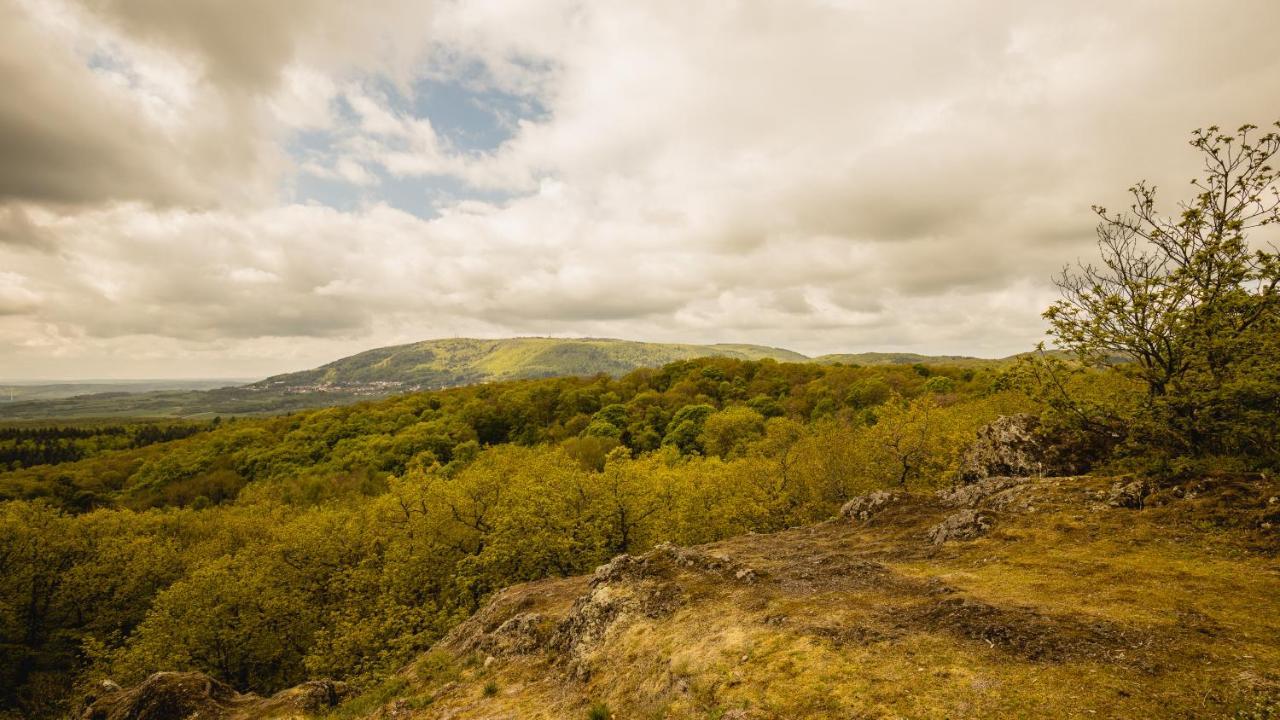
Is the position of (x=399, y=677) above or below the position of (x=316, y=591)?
above

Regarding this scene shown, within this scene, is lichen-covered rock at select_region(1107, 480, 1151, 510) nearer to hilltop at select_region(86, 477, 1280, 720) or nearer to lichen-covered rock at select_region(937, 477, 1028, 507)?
hilltop at select_region(86, 477, 1280, 720)

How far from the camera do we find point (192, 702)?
73.5 feet

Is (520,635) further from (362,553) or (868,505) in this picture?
(362,553)

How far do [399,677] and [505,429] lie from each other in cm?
11442

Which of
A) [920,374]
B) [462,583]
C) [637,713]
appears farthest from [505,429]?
[637,713]

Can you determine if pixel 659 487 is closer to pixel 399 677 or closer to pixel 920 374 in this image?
pixel 399 677

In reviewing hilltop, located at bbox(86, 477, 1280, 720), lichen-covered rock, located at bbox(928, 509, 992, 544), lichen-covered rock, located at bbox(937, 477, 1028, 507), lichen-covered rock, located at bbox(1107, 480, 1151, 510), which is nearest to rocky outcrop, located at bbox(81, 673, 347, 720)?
hilltop, located at bbox(86, 477, 1280, 720)

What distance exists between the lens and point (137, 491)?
101m

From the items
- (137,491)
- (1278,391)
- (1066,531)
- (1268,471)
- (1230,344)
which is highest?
(1230,344)

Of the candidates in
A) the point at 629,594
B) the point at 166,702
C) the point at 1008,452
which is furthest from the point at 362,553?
the point at 1008,452

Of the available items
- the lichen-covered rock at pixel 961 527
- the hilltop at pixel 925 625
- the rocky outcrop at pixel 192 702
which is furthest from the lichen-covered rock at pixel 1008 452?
the rocky outcrop at pixel 192 702

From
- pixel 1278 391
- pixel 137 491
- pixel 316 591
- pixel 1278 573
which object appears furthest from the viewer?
pixel 137 491

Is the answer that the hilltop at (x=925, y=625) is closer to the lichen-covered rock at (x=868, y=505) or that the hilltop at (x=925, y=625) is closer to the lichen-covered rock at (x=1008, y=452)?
the lichen-covered rock at (x=868, y=505)

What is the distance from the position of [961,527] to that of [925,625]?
9.53 m
